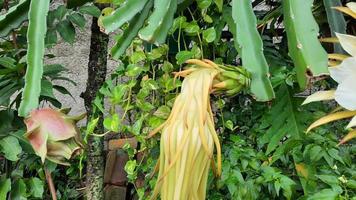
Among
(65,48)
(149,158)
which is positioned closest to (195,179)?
(149,158)

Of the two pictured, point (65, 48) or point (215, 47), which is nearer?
point (215, 47)

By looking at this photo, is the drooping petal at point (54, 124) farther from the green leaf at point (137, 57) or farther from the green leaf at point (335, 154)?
the green leaf at point (335, 154)

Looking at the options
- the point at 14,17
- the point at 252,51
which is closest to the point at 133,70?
the point at 14,17

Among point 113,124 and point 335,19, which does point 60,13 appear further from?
point 335,19

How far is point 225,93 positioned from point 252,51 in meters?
0.09

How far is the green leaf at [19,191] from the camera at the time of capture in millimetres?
1248

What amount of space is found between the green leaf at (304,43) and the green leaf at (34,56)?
0.41 m

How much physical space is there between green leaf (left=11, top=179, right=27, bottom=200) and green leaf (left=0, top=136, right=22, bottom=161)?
114 millimetres

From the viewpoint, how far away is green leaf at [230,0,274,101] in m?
0.80

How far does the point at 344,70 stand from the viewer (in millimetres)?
802

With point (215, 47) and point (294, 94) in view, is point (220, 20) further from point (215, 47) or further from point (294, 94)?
point (294, 94)

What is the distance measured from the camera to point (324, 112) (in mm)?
1118

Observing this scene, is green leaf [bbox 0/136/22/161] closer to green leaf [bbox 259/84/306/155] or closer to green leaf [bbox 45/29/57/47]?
green leaf [bbox 45/29/57/47]

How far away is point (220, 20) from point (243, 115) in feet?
0.73
